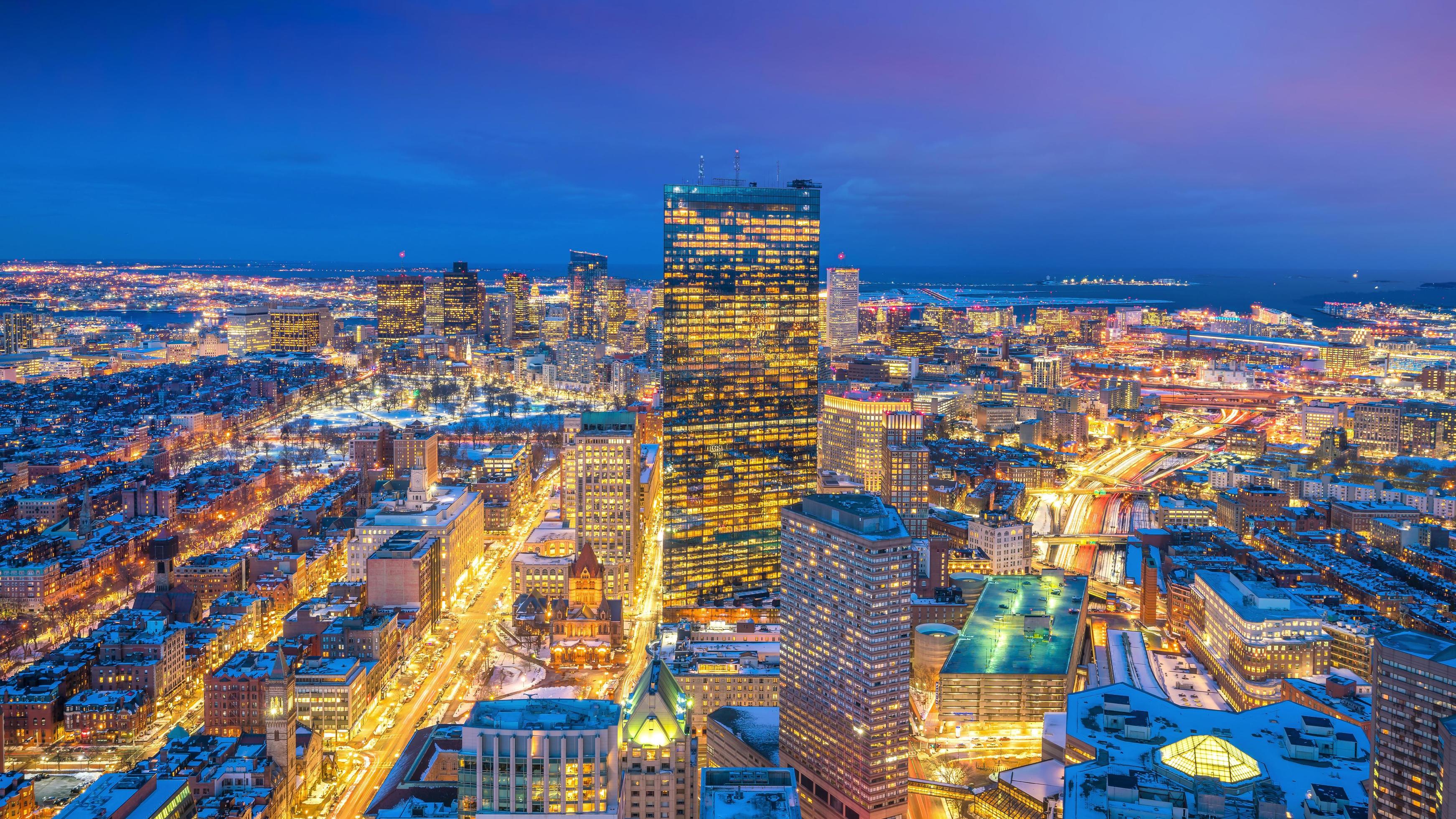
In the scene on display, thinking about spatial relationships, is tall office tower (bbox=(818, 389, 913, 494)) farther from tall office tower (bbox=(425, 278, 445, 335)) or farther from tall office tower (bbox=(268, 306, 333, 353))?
tall office tower (bbox=(425, 278, 445, 335))

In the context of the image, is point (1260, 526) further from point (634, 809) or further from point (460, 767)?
point (460, 767)

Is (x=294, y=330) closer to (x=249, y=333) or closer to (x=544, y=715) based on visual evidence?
(x=249, y=333)

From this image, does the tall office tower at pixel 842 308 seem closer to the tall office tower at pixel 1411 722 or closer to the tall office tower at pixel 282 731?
the tall office tower at pixel 282 731

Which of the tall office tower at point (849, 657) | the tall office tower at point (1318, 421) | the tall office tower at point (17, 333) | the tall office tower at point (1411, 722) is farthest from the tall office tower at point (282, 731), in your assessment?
the tall office tower at point (17, 333)

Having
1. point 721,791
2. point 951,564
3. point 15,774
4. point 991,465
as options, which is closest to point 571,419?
point 991,465

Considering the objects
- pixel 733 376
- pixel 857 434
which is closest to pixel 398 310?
pixel 857 434

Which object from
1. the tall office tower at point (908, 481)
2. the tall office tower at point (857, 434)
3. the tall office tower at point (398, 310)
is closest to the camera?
the tall office tower at point (908, 481)

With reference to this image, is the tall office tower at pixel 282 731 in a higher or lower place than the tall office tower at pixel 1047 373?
lower
